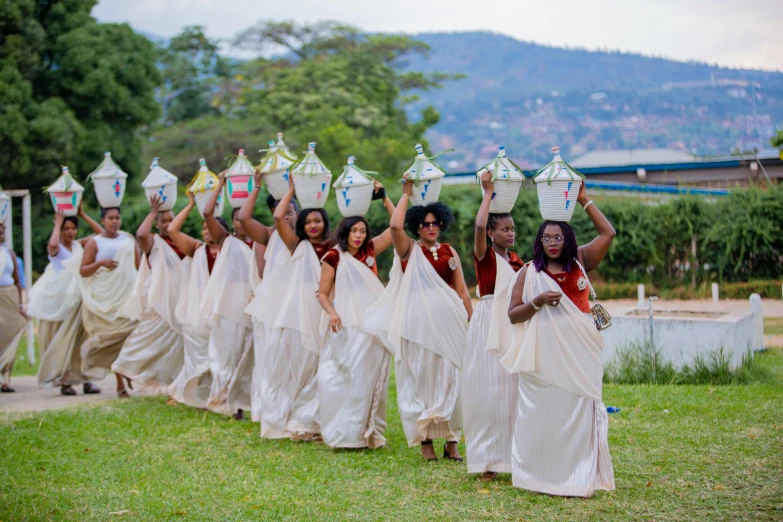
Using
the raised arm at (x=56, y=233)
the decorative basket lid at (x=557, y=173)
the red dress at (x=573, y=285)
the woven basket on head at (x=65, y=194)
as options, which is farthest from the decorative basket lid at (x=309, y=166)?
the raised arm at (x=56, y=233)

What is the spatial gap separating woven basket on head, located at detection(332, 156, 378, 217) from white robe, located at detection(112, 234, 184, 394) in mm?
3224

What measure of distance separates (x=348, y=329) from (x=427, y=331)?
0.90 metres

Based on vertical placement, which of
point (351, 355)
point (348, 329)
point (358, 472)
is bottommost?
point (358, 472)

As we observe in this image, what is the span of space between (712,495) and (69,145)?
21729 millimetres

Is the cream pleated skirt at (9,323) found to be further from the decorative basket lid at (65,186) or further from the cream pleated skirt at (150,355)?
the cream pleated skirt at (150,355)

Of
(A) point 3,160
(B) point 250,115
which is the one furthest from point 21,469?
(B) point 250,115

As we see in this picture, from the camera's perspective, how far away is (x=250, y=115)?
121 feet

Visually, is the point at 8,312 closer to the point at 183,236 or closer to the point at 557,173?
the point at 183,236

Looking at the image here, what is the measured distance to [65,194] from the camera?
11.0 m

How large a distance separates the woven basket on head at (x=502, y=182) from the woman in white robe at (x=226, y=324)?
3.46m

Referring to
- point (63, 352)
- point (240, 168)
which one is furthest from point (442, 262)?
point (63, 352)

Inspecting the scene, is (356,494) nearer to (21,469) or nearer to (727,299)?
(21,469)

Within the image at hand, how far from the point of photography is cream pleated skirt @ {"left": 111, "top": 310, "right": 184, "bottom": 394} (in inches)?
405

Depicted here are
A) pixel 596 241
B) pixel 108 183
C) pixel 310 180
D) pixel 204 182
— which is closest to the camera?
pixel 596 241
